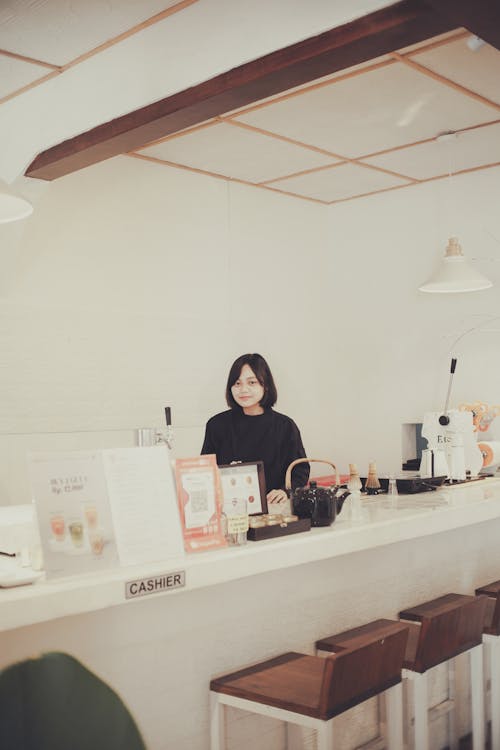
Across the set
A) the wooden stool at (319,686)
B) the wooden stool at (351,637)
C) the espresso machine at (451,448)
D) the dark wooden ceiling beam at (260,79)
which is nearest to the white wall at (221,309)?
the dark wooden ceiling beam at (260,79)

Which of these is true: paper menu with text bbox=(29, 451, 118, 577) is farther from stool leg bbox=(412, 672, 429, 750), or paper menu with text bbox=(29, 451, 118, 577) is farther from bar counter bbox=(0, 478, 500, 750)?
stool leg bbox=(412, 672, 429, 750)

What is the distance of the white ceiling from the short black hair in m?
1.17

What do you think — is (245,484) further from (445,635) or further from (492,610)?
(492,610)

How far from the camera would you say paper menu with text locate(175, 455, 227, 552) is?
235 cm

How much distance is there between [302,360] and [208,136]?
6.40 feet

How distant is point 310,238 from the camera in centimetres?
595

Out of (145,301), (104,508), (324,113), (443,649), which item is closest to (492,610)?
(443,649)

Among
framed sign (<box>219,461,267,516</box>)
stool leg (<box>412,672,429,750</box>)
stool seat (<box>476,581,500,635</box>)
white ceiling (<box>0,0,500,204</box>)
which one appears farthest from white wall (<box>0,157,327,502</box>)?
stool leg (<box>412,672,429,750</box>)

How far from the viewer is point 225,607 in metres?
2.60

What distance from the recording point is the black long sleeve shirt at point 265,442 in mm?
3893

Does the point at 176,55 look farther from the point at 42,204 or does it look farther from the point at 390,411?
the point at 390,411

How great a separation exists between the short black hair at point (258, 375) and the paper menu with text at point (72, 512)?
5.62ft

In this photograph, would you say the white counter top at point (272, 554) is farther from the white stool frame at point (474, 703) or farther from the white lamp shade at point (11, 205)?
the white lamp shade at point (11, 205)

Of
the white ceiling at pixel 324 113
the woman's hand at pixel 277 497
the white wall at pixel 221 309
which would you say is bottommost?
the woman's hand at pixel 277 497
